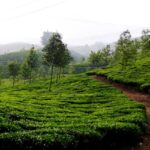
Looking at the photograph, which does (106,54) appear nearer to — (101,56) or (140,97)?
(101,56)

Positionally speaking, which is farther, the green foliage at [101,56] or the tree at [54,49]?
the green foliage at [101,56]

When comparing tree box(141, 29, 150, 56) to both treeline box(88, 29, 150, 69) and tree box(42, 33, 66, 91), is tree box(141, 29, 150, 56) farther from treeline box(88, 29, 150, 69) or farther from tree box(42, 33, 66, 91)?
tree box(42, 33, 66, 91)

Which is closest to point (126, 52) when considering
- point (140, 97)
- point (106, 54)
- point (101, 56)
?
point (140, 97)

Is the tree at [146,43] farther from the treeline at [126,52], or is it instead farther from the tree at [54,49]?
the tree at [54,49]

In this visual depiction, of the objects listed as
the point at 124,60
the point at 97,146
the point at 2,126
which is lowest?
the point at 97,146

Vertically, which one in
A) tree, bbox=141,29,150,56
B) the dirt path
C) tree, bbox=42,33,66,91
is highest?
tree, bbox=141,29,150,56

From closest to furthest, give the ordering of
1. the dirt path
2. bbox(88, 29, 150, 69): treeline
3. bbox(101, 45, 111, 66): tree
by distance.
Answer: the dirt path, bbox(88, 29, 150, 69): treeline, bbox(101, 45, 111, 66): tree

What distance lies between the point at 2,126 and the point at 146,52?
10017 cm

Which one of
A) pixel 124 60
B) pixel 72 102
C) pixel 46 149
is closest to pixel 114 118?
pixel 46 149

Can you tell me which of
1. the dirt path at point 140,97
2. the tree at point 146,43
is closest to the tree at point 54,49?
the dirt path at point 140,97

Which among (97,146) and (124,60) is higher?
(124,60)

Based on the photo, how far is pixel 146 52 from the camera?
117 meters

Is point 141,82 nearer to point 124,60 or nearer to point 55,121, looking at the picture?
point 124,60

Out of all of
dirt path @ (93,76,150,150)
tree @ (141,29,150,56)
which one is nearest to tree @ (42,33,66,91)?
dirt path @ (93,76,150,150)
